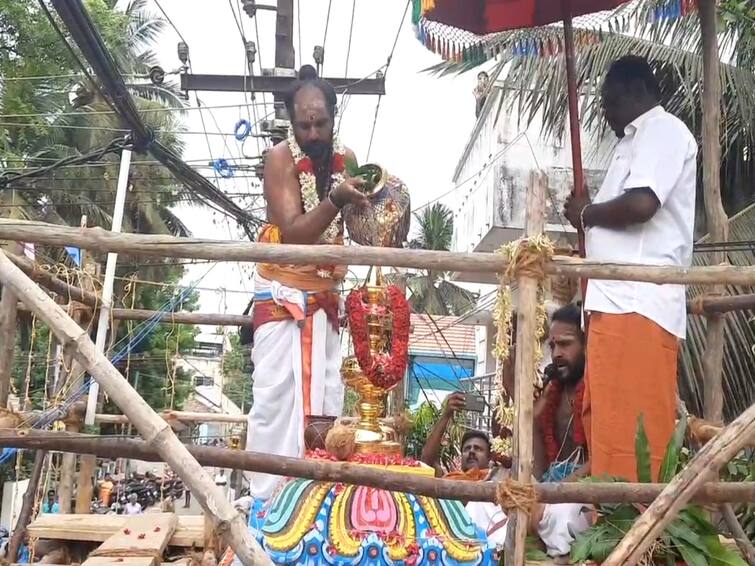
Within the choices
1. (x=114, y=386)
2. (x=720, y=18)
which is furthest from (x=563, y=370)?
(x=720, y=18)

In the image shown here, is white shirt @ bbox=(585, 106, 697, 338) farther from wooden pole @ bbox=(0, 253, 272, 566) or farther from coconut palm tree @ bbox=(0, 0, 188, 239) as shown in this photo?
coconut palm tree @ bbox=(0, 0, 188, 239)

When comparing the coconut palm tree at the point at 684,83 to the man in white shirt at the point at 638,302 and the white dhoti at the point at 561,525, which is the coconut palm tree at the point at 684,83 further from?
the white dhoti at the point at 561,525

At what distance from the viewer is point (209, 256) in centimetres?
249

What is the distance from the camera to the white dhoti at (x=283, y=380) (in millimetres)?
3225

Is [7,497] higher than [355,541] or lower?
lower

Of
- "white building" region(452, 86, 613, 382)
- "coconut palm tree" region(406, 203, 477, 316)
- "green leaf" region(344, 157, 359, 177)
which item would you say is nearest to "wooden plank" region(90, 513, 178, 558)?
"green leaf" region(344, 157, 359, 177)

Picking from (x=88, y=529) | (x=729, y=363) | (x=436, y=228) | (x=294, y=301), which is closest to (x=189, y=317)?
(x=88, y=529)

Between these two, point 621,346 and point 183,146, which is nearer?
point 621,346

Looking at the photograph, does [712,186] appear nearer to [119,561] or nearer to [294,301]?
[294,301]

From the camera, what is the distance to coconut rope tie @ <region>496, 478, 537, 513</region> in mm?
2291

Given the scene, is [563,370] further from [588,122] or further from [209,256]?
[588,122]

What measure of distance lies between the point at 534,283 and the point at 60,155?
638 inches

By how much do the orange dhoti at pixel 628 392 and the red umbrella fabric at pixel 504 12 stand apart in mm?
2083

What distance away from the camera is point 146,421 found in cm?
228
